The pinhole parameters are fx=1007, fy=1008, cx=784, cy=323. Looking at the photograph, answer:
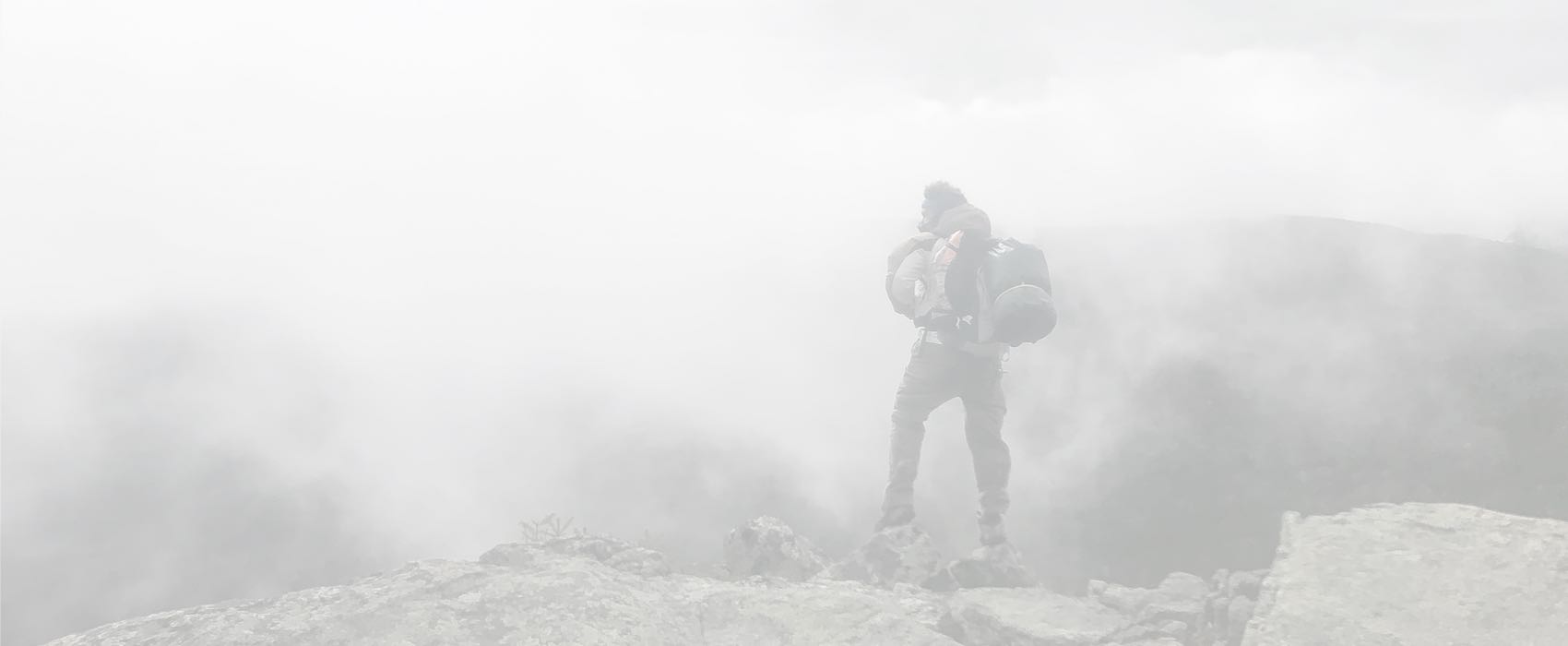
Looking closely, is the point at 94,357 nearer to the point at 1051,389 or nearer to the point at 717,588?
the point at 1051,389

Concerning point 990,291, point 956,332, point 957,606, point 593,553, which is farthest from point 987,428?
point 593,553

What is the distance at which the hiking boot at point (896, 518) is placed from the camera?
913 cm

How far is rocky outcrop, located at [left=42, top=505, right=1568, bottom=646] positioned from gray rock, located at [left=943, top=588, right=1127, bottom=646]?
0.04 feet

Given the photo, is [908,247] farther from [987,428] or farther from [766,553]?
[766,553]

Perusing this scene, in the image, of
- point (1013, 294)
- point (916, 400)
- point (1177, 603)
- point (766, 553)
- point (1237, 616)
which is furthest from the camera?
point (916, 400)

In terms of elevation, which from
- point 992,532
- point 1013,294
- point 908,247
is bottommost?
point 992,532

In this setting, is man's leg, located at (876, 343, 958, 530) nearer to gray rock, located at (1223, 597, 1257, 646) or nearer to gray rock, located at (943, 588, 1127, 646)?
gray rock, located at (943, 588, 1127, 646)

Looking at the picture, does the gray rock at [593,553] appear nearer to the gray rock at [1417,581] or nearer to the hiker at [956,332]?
the hiker at [956,332]

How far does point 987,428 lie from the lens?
9570 millimetres

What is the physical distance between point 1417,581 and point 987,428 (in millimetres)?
4206

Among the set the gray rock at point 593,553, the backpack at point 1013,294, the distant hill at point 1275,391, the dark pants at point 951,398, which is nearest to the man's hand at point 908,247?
the backpack at point 1013,294

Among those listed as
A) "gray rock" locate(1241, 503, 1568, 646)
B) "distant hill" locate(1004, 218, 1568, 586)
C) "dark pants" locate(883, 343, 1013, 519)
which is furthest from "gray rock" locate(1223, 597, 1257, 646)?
"distant hill" locate(1004, 218, 1568, 586)

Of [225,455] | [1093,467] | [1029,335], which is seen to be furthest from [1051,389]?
[225,455]

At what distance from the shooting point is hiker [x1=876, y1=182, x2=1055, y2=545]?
8.98 metres
